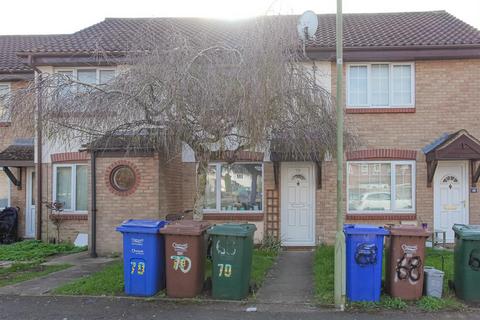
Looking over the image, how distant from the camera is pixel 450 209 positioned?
41.9ft

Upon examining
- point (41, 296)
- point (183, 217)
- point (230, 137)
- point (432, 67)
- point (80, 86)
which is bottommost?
point (41, 296)

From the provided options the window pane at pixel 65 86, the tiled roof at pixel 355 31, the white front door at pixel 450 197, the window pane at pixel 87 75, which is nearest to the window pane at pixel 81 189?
the window pane at pixel 87 75

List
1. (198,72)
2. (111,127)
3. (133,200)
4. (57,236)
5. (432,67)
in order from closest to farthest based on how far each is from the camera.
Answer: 1. (198,72)
2. (111,127)
3. (133,200)
4. (432,67)
5. (57,236)

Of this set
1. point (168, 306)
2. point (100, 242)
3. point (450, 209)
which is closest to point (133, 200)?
point (100, 242)

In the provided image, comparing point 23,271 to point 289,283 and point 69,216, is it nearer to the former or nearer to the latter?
point 69,216

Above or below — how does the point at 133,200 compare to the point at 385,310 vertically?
above

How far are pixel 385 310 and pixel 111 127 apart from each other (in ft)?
16.7

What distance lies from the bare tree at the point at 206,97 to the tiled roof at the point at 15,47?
7.74 metres

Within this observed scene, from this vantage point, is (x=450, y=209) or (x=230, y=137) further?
(x=450, y=209)

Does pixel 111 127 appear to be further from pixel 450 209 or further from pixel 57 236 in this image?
pixel 450 209

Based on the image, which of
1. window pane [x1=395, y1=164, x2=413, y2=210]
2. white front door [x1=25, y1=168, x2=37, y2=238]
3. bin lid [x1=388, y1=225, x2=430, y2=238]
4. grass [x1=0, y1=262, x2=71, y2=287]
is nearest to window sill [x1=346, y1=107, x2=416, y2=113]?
window pane [x1=395, y1=164, x2=413, y2=210]

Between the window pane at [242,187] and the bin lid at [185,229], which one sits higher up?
the window pane at [242,187]

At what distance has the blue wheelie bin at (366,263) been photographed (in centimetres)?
745

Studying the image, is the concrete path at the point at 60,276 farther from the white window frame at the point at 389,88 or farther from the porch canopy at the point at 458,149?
the porch canopy at the point at 458,149
